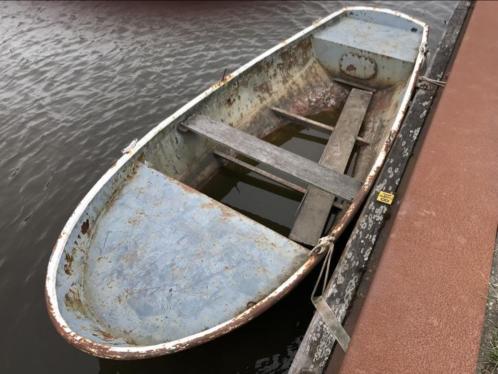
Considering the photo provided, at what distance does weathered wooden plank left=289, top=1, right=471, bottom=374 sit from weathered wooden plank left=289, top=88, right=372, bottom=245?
4.58ft

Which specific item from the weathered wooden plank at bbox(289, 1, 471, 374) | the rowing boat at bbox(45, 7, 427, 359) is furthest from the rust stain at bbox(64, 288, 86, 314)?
the weathered wooden plank at bbox(289, 1, 471, 374)

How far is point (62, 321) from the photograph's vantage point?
3.45 meters

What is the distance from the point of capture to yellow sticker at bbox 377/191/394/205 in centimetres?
380

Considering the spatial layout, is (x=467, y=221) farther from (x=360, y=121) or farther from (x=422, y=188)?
(x=360, y=121)

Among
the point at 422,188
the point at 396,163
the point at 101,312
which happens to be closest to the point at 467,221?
the point at 422,188

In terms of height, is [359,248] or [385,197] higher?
[385,197]

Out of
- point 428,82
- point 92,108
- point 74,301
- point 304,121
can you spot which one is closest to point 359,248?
point 74,301

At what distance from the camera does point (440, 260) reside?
305 centimetres

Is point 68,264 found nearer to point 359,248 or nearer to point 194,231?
point 194,231

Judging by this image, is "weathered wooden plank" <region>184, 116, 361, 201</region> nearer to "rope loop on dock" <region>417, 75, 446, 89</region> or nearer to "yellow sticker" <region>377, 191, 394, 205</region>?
"yellow sticker" <region>377, 191, 394, 205</region>

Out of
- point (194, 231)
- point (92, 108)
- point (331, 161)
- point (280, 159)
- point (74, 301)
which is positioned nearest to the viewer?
point (74, 301)

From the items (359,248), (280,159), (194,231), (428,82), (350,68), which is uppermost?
(428,82)

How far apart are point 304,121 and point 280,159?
2011mm

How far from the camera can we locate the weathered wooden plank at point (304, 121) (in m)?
6.77
